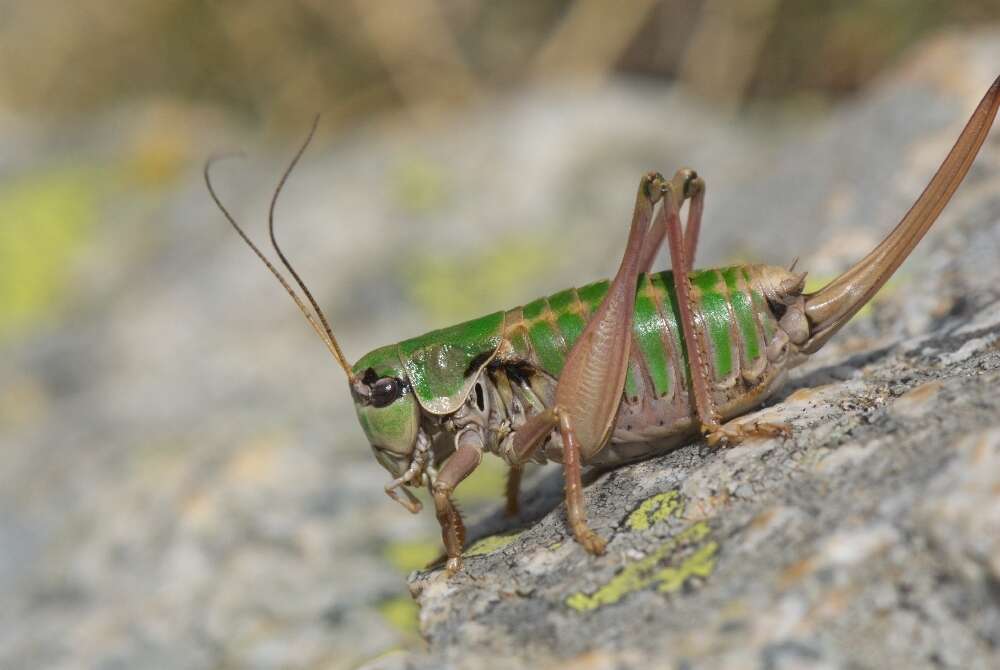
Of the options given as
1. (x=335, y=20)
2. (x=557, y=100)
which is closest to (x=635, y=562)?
(x=557, y=100)

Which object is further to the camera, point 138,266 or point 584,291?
point 138,266

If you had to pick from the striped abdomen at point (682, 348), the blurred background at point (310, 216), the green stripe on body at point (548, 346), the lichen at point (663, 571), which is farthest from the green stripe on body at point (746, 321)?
the blurred background at point (310, 216)

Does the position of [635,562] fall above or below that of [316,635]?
below

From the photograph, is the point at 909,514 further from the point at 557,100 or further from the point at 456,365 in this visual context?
the point at 557,100

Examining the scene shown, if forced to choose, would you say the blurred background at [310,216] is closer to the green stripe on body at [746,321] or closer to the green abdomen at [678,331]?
the green abdomen at [678,331]

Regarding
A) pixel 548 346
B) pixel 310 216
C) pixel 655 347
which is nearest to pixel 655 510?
pixel 655 347
